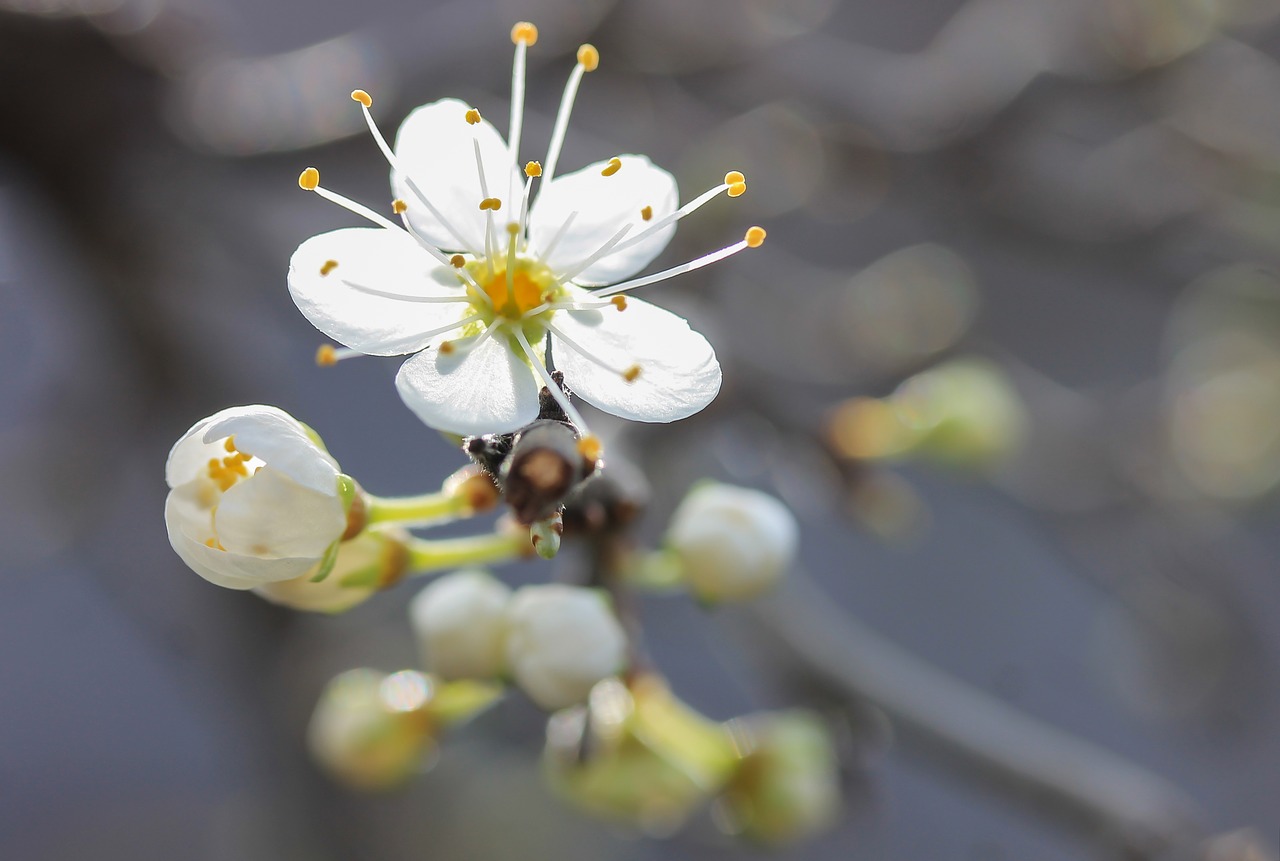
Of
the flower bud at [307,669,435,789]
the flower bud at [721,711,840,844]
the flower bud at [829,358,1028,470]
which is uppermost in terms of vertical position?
the flower bud at [307,669,435,789]

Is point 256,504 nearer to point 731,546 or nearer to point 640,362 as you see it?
→ point 640,362

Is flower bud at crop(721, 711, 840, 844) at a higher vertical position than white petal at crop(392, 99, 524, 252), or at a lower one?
lower

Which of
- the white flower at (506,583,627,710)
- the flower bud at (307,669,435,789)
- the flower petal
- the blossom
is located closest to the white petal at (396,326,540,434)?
the blossom

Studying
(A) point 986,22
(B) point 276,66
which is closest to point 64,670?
(B) point 276,66

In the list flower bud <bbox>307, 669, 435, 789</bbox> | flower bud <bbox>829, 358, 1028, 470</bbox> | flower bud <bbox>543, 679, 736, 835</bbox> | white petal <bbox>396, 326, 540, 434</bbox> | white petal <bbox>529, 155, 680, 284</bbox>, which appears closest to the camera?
white petal <bbox>396, 326, 540, 434</bbox>

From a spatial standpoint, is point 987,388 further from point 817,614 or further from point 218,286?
point 218,286

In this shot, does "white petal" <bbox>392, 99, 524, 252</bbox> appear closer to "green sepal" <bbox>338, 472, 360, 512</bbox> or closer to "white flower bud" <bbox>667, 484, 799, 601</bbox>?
"green sepal" <bbox>338, 472, 360, 512</bbox>
